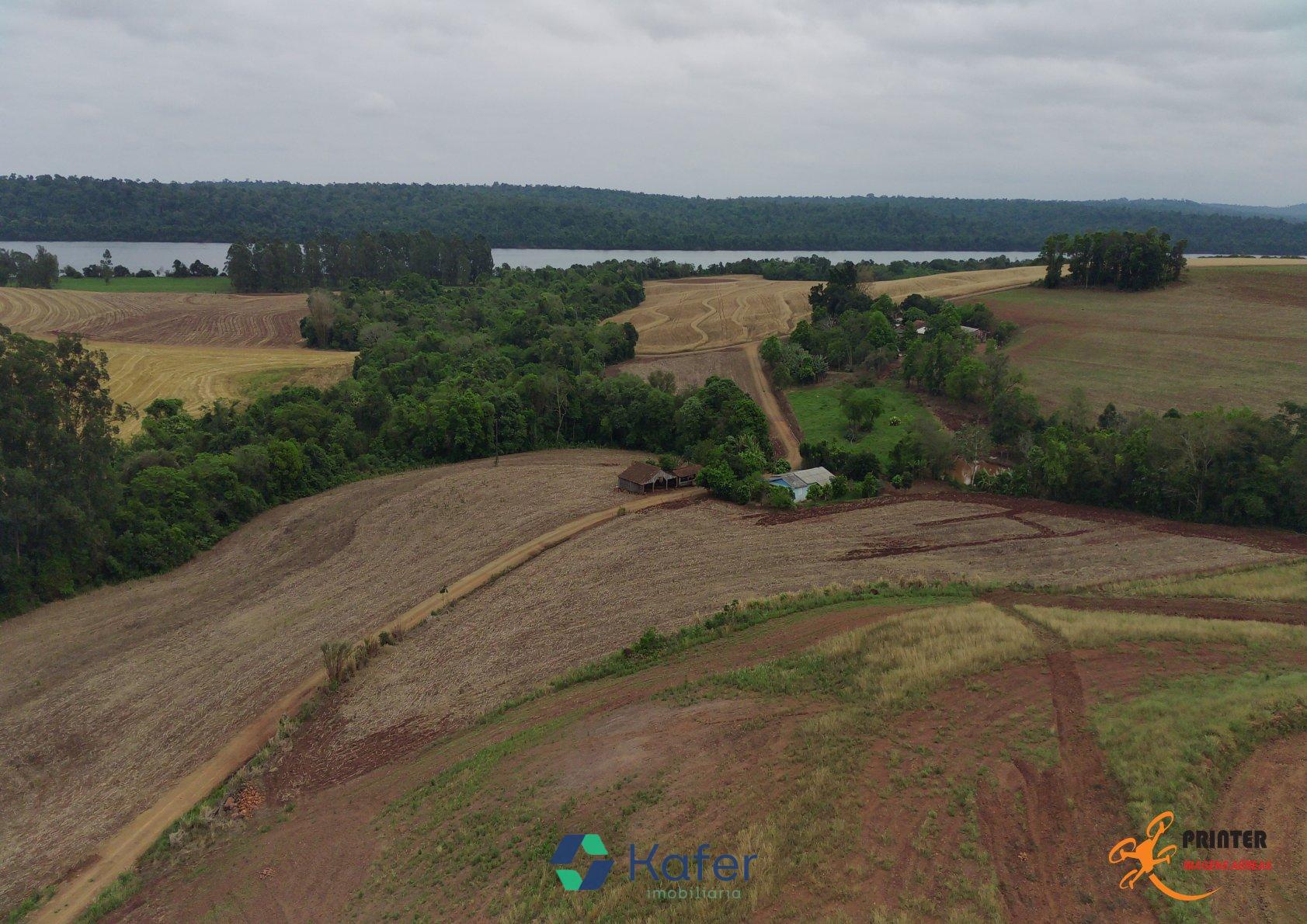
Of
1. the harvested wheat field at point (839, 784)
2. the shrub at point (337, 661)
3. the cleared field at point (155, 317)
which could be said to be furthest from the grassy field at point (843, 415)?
the cleared field at point (155, 317)

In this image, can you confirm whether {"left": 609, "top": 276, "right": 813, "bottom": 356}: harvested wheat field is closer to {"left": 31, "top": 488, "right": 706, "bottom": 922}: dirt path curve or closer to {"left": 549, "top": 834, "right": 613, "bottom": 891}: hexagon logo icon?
{"left": 31, "top": 488, "right": 706, "bottom": 922}: dirt path curve

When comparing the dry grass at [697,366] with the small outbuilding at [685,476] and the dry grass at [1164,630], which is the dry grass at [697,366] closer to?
the small outbuilding at [685,476]

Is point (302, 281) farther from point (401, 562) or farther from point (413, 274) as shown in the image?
point (401, 562)

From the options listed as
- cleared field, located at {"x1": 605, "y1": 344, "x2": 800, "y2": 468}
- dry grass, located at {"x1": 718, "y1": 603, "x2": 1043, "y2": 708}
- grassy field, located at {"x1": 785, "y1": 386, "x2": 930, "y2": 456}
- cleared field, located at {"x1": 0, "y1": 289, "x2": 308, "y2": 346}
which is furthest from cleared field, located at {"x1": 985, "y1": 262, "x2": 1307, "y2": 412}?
cleared field, located at {"x1": 0, "y1": 289, "x2": 308, "y2": 346}

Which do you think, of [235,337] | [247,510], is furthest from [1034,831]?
[235,337]

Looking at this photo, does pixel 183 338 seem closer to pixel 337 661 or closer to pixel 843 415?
pixel 337 661
